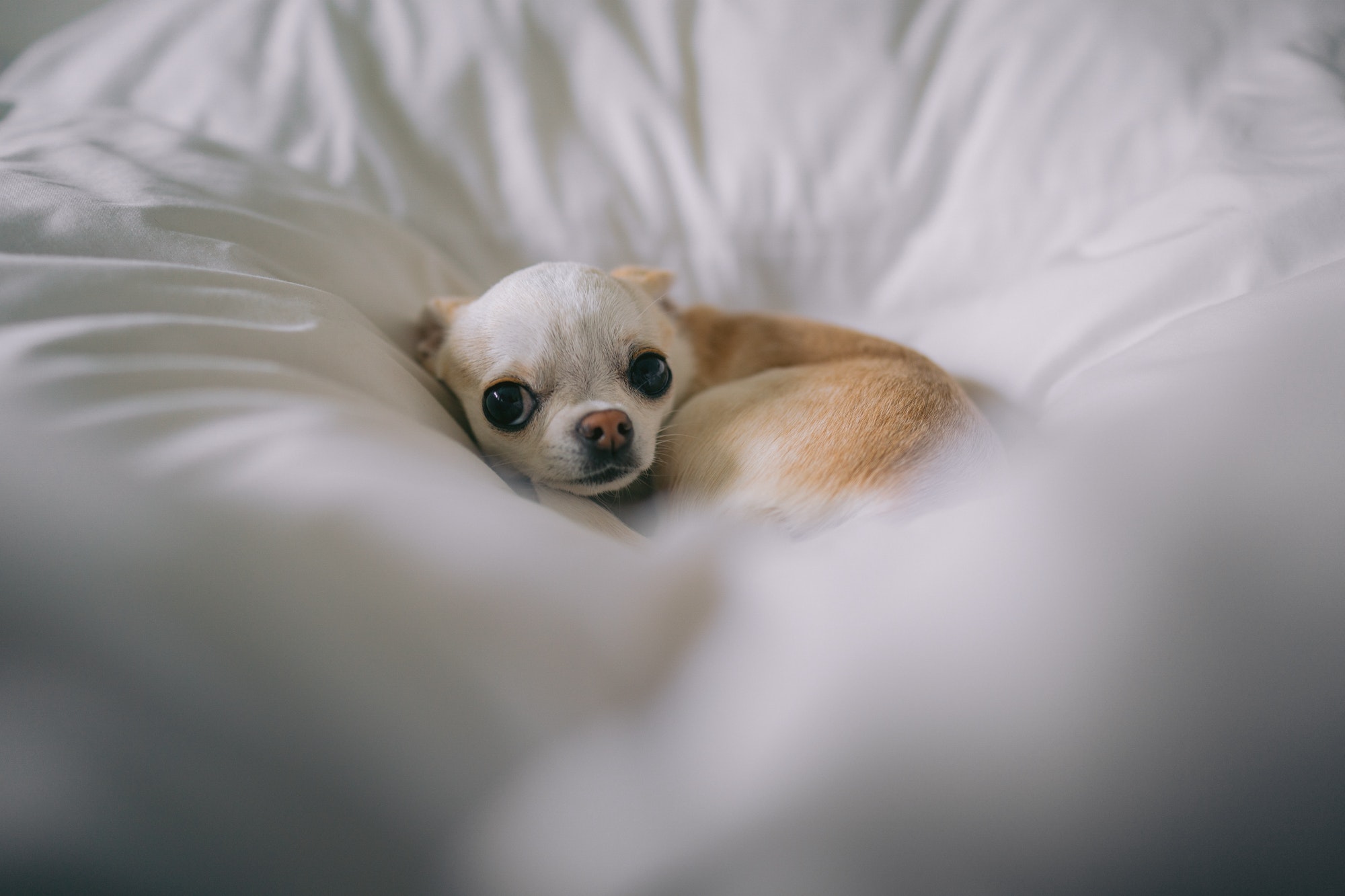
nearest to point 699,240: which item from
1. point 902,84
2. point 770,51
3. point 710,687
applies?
point 770,51

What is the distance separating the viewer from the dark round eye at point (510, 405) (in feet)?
3.92

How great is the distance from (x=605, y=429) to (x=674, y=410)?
0.37 meters

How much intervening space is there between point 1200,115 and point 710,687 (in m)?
1.61

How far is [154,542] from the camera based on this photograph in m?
0.53

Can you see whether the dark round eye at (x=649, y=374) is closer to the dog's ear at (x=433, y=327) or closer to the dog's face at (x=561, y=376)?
the dog's face at (x=561, y=376)

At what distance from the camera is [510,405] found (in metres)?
1.20

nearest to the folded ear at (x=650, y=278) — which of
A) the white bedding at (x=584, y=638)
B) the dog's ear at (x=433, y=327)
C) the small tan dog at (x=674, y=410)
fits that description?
the small tan dog at (x=674, y=410)

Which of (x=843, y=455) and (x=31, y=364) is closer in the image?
(x=31, y=364)

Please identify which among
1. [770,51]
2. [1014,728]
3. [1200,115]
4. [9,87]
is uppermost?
[1200,115]

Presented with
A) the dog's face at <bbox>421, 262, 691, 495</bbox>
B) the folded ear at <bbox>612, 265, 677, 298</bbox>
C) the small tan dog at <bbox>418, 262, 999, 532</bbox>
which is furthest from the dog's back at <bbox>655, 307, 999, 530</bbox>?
the folded ear at <bbox>612, 265, 677, 298</bbox>

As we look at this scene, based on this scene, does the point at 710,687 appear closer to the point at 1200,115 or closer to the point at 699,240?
the point at 699,240

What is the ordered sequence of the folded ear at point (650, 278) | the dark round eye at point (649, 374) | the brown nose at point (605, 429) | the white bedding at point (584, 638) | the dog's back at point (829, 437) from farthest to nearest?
the folded ear at point (650, 278), the dark round eye at point (649, 374), the brown nose at point (605, 429), the dog's back at point (829, 437), the white bedding at point (584, 638)

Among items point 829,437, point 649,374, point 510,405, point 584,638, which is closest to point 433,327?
point 510,405

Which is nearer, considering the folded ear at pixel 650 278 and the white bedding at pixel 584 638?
the white bedding at pixel 584 638
